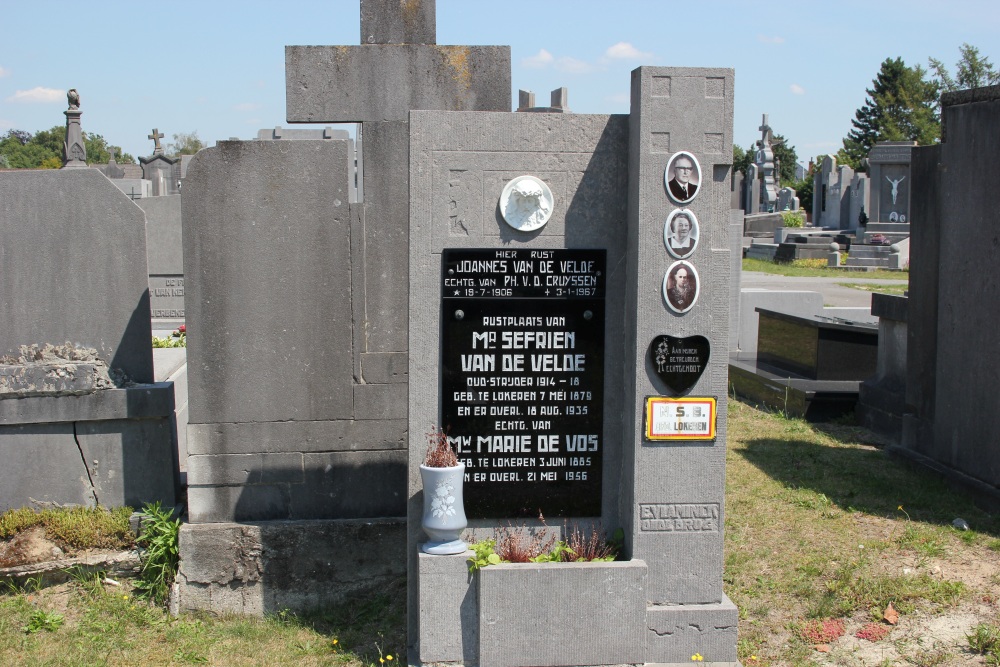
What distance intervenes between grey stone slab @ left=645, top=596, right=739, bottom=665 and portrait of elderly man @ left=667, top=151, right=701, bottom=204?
2097 millimetres

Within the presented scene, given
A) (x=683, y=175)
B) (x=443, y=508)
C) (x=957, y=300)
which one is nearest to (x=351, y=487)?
(x=443, y=508)

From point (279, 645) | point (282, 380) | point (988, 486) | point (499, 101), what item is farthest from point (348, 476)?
point (988, 486)

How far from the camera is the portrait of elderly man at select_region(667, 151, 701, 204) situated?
4707 millimetres

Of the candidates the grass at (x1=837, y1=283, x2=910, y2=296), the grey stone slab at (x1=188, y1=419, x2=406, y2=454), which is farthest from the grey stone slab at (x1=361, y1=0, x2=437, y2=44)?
the grass at (x1=837, y1=283, x2=910, y2=296)

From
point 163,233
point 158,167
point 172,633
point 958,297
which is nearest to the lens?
point 172,633

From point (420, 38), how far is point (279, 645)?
387cm

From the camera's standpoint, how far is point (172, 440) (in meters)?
6.34

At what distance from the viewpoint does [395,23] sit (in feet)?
20.3

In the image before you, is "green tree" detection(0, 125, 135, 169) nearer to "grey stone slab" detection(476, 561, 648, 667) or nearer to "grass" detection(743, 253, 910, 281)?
"grass" detection(743, 253, 910, 281)

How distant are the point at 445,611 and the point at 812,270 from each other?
29.6 metres

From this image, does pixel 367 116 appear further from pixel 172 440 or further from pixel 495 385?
pixel 172 440

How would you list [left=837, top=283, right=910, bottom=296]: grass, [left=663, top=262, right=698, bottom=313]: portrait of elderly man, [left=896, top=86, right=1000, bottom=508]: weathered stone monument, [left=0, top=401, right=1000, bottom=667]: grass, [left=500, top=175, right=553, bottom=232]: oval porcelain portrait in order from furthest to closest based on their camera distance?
[left=837, top=283, right=910, bottom=296]: grass
[left=896, top=86, right=1000, bottom=508]: weathered stone monument
[left=0, top=401, right=1000, bottom=667]: grass
[left=500, top=175, right=553, bottom=232]: oval porcelain portrait
[left=663, top=262, right=698, bottom=313]: portrait of elderly man

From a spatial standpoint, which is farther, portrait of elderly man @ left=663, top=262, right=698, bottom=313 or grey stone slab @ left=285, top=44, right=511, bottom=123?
grey stone slab @ left=285, top=44, right=511, bottom=123

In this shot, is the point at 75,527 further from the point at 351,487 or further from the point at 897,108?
the point at 897,108
